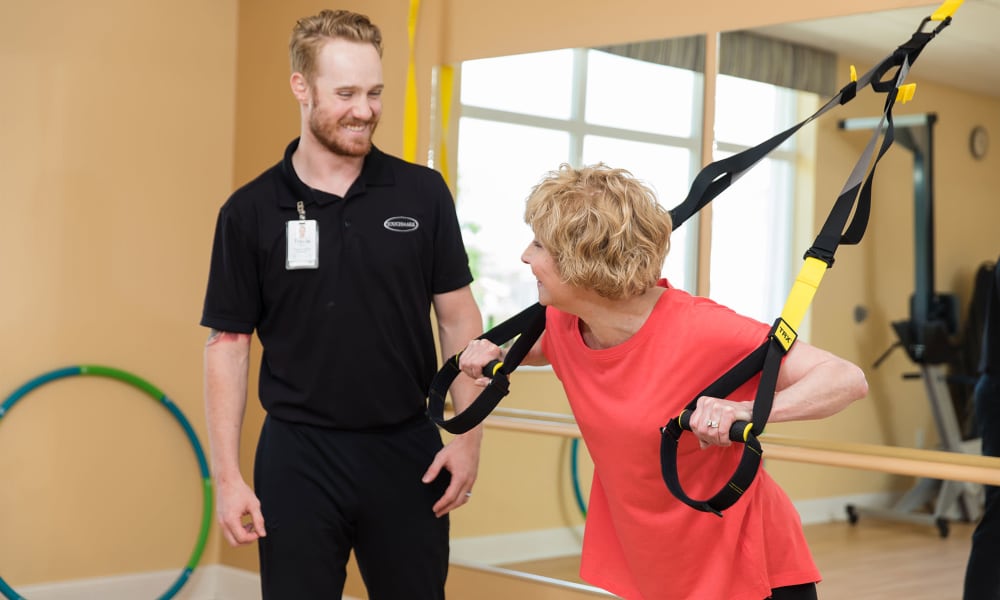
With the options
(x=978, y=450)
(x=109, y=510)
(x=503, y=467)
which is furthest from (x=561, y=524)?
(x=109, y=510)

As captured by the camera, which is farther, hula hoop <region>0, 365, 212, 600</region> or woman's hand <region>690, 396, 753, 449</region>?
hula hoop <region>0, 365, 212, 600</region>

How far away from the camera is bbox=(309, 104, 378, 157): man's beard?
2439 millimetres

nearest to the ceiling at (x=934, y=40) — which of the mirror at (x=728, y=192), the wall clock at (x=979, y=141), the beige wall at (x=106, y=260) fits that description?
the mirror at (x=728, y=192)

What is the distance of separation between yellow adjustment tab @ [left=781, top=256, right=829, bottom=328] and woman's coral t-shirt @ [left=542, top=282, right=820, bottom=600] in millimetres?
80

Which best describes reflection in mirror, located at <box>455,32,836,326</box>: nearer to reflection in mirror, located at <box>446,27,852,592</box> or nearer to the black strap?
reflection in mirror, located at <box>446,27,852,592</box>

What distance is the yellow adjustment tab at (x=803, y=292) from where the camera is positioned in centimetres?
173

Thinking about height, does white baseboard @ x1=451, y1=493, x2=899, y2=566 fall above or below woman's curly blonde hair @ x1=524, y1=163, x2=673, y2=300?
below

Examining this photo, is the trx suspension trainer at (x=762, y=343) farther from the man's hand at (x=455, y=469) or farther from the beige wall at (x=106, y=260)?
the beige wall at (x=106, y=260)

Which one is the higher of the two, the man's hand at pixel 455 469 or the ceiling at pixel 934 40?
the ceiling at pixel 934 40

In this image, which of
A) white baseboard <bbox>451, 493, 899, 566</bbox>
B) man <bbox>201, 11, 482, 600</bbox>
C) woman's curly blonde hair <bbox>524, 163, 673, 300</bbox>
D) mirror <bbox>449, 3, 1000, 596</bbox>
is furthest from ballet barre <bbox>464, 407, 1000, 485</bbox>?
woman's curly blonde hair <bbox>524, 163, 673, 300</bbox>

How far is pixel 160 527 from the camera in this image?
14.8 feet

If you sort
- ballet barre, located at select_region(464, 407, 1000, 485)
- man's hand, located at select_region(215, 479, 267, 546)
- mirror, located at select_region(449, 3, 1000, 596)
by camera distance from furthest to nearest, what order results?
1. mirror, located at select_region(449, 3, 1000, 596)
2. ballet barre, located at select_region(464, 407, 1000, 485)
3. man's hand, located at select_region(215, 479, 267, 546)

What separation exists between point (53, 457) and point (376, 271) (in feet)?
7.70

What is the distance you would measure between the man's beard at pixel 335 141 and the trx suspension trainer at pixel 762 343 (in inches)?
21.3
